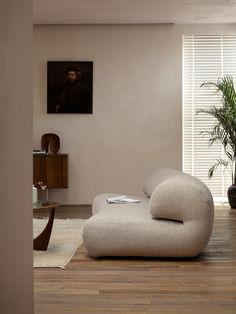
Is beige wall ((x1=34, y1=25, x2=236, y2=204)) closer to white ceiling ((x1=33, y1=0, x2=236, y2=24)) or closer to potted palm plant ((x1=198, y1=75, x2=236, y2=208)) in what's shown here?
white ceiling ((x1=33, y1=0, x2=236, y2=24))

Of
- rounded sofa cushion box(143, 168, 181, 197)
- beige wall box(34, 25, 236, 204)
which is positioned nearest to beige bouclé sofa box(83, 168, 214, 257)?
rounded sofa cushion box(143, 168, 181, 197)

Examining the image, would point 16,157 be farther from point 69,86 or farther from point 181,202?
point 69,86

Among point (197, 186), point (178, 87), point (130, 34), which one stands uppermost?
point (130, 34)

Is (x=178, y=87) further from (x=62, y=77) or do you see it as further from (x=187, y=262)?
(x=187, y=262)

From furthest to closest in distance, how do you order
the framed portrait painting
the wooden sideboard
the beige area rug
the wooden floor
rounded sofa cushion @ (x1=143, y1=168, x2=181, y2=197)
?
the framed portrait painting < the wooden sideboard < rounded sofa cushion @ (x1=143, y1=168, x2=181, y2=197) < the beige area rug < the wooden floor

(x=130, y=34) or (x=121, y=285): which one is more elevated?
(x=130, y=34)

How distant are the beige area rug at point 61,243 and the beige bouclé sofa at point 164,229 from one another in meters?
0.29

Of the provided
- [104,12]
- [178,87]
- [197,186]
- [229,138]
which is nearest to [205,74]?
[178,87]

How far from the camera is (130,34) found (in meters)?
8.66

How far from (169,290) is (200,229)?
0.98 metres

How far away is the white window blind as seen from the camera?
8734mm

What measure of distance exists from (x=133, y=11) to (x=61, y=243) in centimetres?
370

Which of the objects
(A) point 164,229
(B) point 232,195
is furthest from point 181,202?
(B) point 232,195

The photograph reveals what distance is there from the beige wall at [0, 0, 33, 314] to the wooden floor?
1.50 meters
